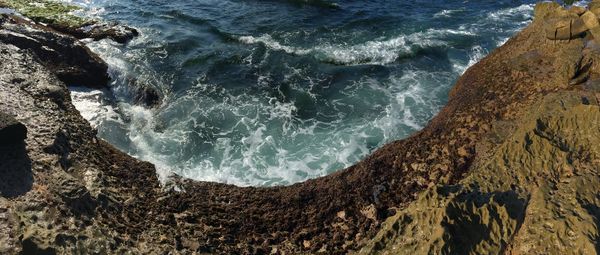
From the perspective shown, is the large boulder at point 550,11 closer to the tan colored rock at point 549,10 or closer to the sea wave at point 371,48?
the tan colored rock at point 549,10

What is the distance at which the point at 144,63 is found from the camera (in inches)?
949

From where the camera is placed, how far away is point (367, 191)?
41.2ft

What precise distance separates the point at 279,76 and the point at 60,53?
39.4ft

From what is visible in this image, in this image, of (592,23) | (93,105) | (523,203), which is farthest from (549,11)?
(93,105)

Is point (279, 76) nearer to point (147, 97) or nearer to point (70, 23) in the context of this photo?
point (147, 97)

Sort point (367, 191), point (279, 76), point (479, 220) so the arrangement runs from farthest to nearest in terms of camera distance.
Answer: point (279, 76), point (367, 191), point (479, 220)

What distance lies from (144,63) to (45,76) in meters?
8.34

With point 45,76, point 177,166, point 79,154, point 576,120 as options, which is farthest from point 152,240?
point 576,120

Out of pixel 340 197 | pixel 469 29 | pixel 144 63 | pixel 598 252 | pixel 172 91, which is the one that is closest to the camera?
pixel 598 252

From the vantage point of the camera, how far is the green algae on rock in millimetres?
27031

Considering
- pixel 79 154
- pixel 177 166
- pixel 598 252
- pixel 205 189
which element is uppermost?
pixel 598 252

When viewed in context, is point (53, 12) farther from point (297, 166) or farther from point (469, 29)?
point (469, 29)

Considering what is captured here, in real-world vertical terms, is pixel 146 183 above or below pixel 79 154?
below

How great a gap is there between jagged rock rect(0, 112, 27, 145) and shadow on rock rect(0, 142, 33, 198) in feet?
0.47
